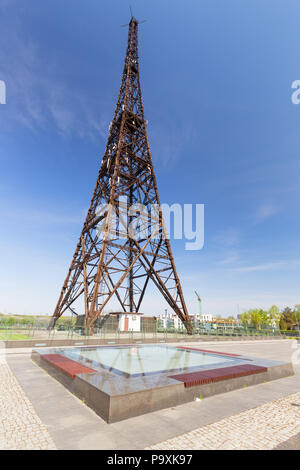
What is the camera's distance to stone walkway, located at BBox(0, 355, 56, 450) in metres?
3.63

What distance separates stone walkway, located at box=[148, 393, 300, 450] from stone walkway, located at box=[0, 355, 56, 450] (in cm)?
186

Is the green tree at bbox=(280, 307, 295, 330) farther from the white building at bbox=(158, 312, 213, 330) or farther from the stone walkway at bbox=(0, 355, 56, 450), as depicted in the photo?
the stone walkway at bbox=(0, 355, 56, 450)

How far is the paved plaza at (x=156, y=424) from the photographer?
3.75m

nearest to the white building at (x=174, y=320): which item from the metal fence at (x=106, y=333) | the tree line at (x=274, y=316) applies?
Result: the metal fence at (x=106, y=333)

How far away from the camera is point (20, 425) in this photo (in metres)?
4.30

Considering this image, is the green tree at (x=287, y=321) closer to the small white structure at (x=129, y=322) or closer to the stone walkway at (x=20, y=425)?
the small white structure at (x=129, y=322)

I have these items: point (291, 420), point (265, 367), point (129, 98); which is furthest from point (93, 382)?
point (129, 98)

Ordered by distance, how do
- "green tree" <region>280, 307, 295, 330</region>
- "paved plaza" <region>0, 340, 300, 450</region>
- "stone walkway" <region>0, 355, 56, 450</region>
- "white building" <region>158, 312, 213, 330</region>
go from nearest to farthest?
"stone walkway" <region>0, 355, 56, 450</region>
"paved plaza" <region>0, 340, 300, 450</region>
"white building" <region>158, 312, 213, 330</region>
"green tree" <region>280, 307, 295, 330</region>

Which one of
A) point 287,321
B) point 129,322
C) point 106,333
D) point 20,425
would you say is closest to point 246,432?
point 20,425

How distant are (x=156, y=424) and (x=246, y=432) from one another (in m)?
1.66

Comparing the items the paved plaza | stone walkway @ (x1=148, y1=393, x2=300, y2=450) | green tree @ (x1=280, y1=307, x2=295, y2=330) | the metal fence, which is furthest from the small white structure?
green tree @ (x1=280, y1=307, x2=295, y2=330)

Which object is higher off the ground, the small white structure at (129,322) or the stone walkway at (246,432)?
the stone walkway at (246,432)
